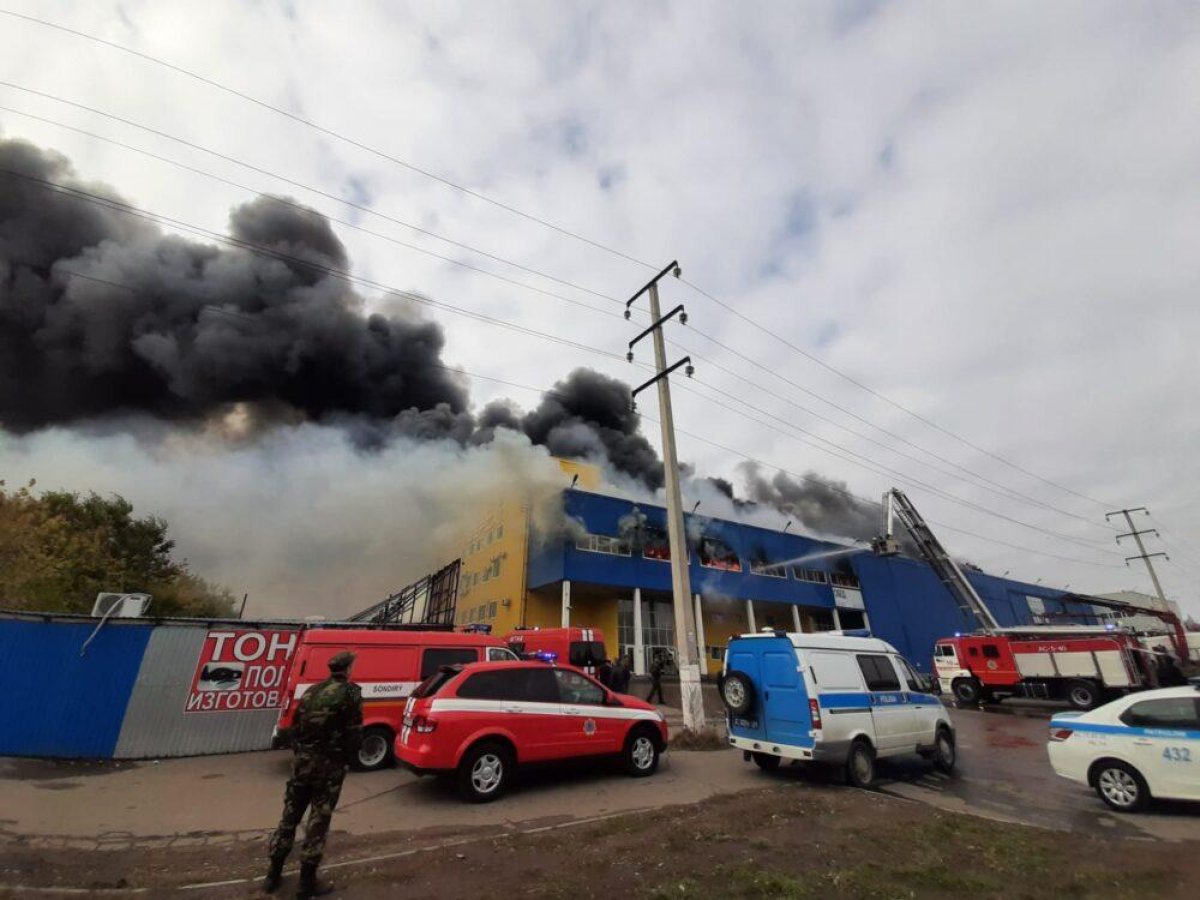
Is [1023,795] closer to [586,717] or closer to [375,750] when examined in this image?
[586,717]

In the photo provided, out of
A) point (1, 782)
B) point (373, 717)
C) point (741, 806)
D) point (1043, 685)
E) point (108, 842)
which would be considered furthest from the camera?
point (1043, 685)

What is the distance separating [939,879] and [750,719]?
4.21m

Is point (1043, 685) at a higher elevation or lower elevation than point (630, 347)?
lower

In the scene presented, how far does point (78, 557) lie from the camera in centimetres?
2831

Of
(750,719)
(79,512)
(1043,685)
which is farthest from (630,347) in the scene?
(79,512)

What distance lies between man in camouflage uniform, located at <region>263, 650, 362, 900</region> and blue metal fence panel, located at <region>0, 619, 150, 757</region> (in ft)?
30.2

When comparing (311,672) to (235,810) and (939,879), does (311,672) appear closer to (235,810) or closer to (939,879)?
(235,810)

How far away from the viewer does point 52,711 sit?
400 inches

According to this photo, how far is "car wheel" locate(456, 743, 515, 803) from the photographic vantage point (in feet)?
22.5

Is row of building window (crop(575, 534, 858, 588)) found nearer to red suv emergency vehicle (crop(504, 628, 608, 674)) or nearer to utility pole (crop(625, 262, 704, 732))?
red suv emergency vehicle (crop(504, 628, 608, 674))

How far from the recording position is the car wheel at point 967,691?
72.3 ft

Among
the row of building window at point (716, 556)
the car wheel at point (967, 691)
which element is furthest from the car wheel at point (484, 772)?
the car wheel at point (967, 691)

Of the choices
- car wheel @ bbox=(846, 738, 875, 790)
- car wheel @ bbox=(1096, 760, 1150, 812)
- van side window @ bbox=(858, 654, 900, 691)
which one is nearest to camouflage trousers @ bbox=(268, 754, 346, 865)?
car wheel @ bbox=(846, 738, 875, 790)

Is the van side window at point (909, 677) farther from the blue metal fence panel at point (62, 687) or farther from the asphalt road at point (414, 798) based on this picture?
→ the blue metal fence panel at point (62, 687)
